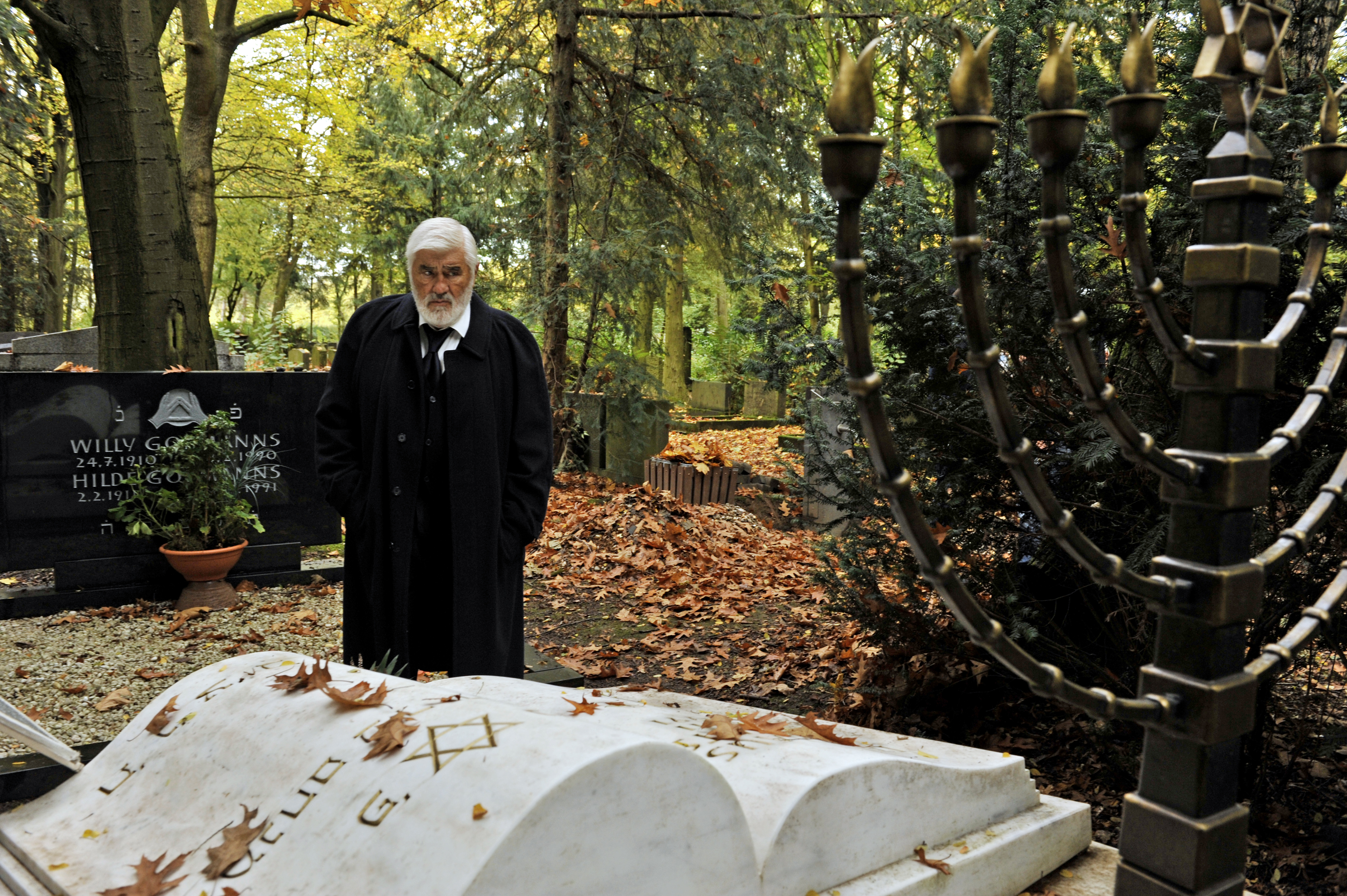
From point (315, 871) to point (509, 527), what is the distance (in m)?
2.18

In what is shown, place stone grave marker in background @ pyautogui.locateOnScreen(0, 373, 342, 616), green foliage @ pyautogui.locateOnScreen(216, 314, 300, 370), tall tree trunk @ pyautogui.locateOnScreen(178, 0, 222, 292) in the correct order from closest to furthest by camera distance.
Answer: stone grave marker in background @ pyautogui.locateOnScreen(0, 373, 342, 616), tall tree trunk @ pyautogui.locateOnScreen(178, 0, 222, 292), green foliage @ pyautogui.locateOnScreen(216, 314, 300, 370)

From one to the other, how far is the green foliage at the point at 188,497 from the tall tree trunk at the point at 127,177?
4.62ft

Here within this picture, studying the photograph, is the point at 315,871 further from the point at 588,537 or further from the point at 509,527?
the point at 588,537

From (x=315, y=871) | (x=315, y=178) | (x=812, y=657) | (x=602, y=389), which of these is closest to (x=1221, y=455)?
(x=315, y=871)

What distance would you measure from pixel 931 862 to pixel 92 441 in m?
6.97

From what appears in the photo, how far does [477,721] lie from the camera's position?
1.82 metres

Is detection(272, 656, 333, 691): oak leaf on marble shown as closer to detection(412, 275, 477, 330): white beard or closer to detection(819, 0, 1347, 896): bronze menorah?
detection(819, 0, 1347, 896): bronze menorah

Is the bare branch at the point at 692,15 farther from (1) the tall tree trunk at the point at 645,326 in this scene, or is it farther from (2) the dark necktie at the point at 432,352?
(2) the dark necktie at the point at 432,352

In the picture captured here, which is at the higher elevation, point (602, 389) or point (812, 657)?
point (602, 389)

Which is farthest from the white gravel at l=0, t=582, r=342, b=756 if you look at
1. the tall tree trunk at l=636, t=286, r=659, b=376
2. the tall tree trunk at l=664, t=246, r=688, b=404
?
the tall tree trunk at l=664, t=246, r=688, b=404

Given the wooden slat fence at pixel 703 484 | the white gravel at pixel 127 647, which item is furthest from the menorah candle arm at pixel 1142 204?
the wooden slat fence at pixel 703 484

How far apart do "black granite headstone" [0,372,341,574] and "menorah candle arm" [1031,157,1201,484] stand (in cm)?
734

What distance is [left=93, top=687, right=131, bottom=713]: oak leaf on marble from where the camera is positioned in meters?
5.02

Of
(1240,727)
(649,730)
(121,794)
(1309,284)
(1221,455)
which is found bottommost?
(121,794)
